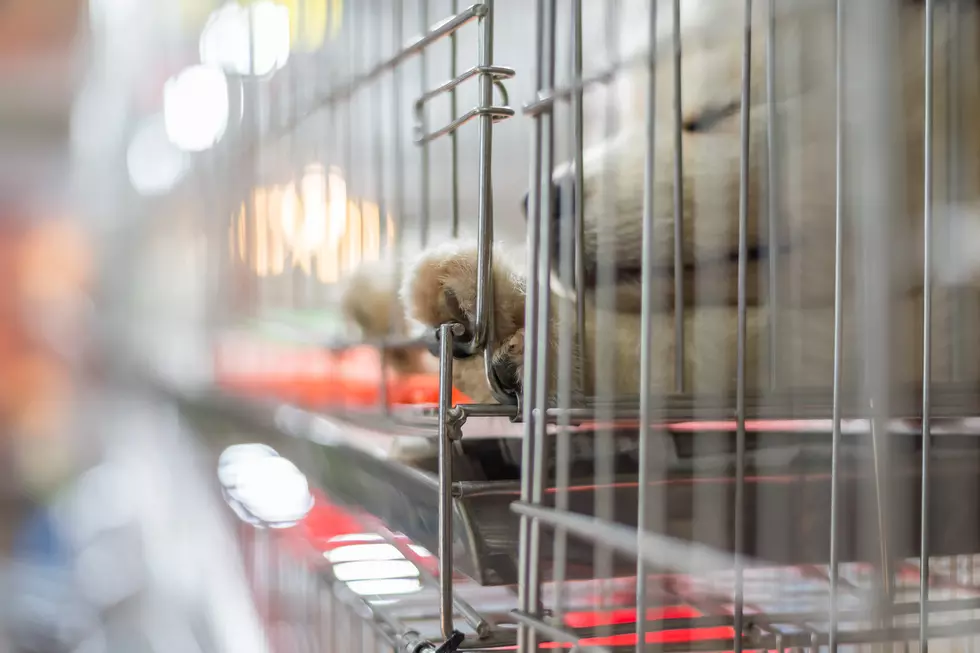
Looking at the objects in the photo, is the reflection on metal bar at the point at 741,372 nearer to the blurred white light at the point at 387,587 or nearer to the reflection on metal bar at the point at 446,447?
the reflection on metal bar at the point at 446,447

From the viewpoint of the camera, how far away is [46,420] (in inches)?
116

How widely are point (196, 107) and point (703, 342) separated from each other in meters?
1.27

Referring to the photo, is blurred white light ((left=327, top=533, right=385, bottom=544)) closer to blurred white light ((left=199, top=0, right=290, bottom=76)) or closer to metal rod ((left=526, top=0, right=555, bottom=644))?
metal rod ((left=526, top=0, right=555, bottom=644))

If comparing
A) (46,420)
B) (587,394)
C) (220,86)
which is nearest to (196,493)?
(220,86)

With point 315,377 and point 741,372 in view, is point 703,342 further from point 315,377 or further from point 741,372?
Result: point 315,377

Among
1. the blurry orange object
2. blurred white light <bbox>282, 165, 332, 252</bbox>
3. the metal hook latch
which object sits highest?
blurred white light <bbox>282, 165, 332, 252</bbox>

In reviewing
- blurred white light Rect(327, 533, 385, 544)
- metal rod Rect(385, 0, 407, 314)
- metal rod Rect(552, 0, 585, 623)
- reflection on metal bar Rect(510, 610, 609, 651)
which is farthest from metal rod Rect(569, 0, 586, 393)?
blurred white light Rect(327, 533, 385, 544)

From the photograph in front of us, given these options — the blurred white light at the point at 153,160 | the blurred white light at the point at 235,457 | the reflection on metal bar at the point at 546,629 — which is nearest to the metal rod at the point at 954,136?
the reflection on metal bar at the point at 546,629

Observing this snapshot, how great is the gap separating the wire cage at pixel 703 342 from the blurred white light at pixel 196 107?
0.87m

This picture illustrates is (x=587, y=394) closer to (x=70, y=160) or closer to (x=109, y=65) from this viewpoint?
(x=109, y=65)

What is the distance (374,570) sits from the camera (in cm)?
69

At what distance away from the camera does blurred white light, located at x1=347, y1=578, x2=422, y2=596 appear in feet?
2.07

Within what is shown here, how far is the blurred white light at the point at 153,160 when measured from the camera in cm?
170

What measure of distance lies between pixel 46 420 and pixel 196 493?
181 cm
